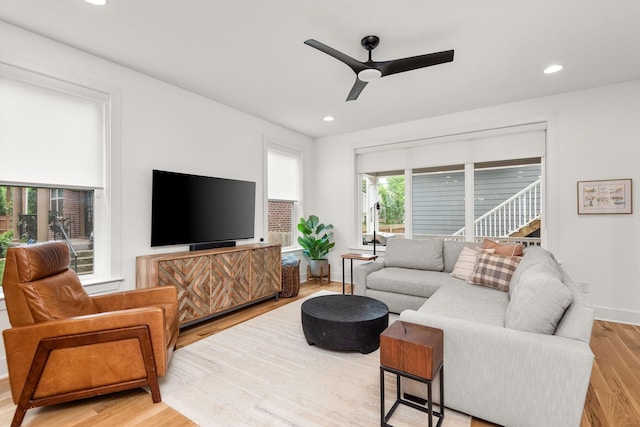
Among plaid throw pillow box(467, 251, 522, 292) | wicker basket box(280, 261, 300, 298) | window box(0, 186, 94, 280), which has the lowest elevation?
wicker basket box(280, 261, 300, 298)

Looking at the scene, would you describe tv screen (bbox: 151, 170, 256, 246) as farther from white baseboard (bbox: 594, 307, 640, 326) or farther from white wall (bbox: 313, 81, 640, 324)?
white baseboard (bbox: 594, 307, 640, 326)

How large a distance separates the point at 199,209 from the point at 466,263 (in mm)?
3281

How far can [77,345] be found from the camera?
185 cm

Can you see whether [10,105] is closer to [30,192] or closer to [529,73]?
[30,192]

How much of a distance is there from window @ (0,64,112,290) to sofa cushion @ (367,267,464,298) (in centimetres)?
295

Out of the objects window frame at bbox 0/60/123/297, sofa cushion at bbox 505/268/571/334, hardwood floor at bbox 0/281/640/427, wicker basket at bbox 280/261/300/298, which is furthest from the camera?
wicker basket at bbox 280/261/300/298

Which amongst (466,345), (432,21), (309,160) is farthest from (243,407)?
(309,160)

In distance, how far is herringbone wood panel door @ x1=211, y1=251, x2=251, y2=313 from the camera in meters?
3.44

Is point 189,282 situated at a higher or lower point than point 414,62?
lower

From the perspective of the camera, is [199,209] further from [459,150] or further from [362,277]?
[459,150]

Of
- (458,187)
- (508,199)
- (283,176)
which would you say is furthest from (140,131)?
(508,199)

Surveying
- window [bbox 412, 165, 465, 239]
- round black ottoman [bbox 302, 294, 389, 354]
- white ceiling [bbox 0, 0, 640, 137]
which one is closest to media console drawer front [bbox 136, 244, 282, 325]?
round black ottoman [bbox 302, 294, 389, 354]

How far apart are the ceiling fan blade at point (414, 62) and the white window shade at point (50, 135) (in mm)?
2719

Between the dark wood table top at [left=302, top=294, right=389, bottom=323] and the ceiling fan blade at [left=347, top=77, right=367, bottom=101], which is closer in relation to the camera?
the dark wood table top at [left=302, top=294, right=389, bottom=323]
